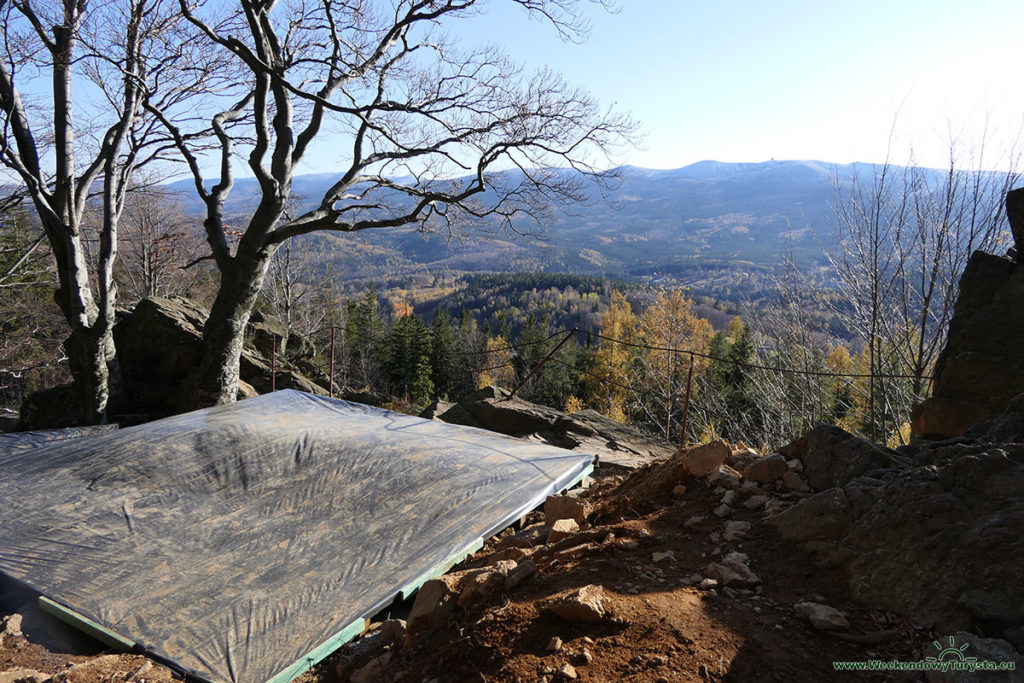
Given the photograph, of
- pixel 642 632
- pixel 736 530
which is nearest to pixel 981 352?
pixel 736 530

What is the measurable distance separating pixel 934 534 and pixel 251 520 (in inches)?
154

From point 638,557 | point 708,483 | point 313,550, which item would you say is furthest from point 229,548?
point 708,483

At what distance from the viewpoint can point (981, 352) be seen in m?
4.48

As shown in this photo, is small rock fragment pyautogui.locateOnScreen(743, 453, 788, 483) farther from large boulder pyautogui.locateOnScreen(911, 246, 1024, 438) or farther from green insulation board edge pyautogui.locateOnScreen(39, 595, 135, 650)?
green insulation board edge pyautogui.locateOnScreen(39, 595, 135, 650)

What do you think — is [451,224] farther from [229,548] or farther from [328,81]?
[229,548]

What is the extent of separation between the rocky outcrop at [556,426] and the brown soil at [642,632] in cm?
413

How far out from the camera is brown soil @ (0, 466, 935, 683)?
7.27 ft

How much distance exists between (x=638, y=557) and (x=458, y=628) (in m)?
0.98

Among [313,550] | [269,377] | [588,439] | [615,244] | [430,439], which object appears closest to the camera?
[313,550]

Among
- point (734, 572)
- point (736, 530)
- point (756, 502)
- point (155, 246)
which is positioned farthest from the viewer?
point (155, 246)

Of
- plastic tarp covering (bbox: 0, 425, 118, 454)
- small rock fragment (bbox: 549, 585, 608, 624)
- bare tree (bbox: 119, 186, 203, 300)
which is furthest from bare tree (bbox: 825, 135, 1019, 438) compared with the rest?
bare tree (bbox: 119, 186, 203, 300)

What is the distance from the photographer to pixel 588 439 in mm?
7875

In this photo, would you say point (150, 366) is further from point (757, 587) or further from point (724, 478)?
point (757, 587)

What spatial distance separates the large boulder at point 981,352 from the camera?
440 centimetres
